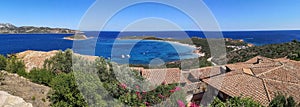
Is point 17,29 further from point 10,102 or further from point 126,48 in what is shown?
point 10,102

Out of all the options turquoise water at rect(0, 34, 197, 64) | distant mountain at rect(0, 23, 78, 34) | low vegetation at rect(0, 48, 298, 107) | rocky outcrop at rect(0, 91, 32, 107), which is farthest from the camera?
distant mountain at rect(0, 23, 78, 34)

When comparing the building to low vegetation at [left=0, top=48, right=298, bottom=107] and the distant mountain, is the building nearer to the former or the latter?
low vegetation at [left=0, top=48, right=298, bottom=107]

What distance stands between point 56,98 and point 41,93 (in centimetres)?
465

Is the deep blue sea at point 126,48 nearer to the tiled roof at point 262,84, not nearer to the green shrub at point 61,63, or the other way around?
the green shrub at point 61,63

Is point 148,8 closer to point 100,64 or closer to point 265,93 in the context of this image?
point 100,64

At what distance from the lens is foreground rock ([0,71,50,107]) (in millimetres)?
11367

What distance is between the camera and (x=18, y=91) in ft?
46.3

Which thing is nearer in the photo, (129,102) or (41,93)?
(129,102)

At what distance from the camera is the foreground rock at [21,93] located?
11.4 meters

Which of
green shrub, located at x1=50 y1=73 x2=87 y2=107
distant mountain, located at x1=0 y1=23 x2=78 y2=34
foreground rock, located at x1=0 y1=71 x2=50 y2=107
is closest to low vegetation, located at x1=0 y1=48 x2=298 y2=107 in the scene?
green shrub, located at x1=50 y1=73 x2=87 y2=107

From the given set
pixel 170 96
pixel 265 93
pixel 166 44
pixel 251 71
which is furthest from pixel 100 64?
pixel 166 44

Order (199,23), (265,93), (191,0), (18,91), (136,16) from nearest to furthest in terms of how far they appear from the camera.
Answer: (191,0) < (199,23) < (136,16) < (265,93) < (18,91)

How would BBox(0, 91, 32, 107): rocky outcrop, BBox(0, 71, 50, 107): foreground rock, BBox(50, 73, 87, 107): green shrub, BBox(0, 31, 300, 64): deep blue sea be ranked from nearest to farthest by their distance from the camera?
BBox(50, 73, 87, 107): green shrub, BBox(0, 91, 32, 107): rocky outcrop, BBox(0, 71, 50, 107): foreground rock, BBox(0, 31, 300, 64): deep blue sea

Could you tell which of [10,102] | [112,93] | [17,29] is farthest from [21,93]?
[17,29]
